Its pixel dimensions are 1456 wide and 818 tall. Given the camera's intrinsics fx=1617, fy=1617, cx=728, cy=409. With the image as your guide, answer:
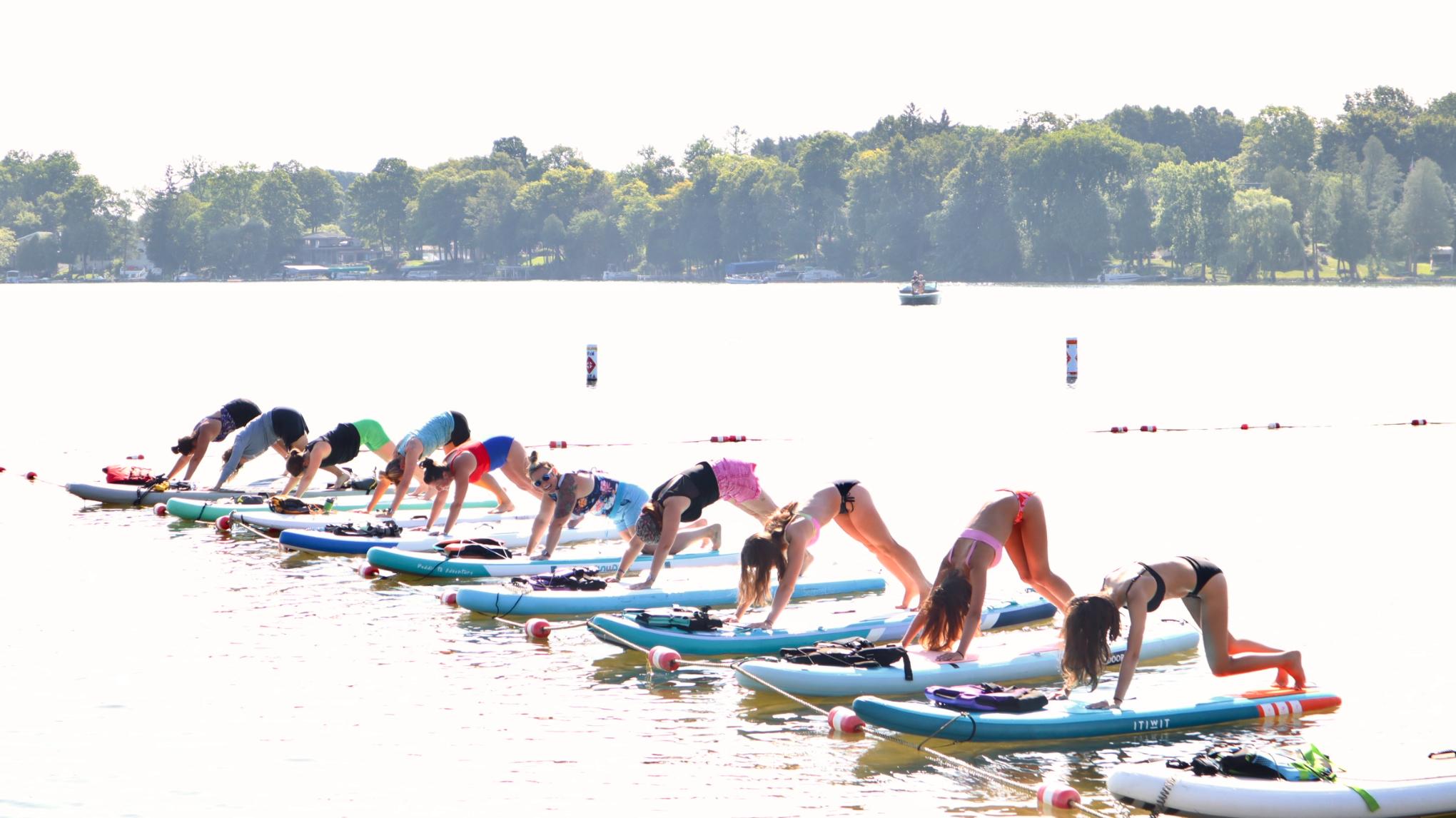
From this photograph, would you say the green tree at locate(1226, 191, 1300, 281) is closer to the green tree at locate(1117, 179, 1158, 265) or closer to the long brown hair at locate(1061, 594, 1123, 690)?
the green tree at locate(1117, 179, 1158, 265)

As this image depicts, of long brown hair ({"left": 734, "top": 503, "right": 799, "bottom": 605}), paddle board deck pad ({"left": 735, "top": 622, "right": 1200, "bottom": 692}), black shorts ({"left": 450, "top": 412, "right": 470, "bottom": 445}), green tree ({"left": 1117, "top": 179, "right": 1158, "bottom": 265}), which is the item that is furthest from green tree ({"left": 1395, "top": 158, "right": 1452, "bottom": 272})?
long brown hair ({"left": 734, "top": 503, "right": 799, "bottom": 605})

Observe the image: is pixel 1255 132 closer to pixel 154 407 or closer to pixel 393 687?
pixel 154 407

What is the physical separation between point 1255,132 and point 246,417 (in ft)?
602

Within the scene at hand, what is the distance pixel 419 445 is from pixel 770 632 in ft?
28.7

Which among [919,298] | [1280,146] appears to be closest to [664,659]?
[919,298]

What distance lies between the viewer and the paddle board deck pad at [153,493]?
26266 millimetres

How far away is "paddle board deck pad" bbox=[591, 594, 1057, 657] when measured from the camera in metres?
16.0

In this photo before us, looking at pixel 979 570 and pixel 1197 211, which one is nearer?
pixel 979 570

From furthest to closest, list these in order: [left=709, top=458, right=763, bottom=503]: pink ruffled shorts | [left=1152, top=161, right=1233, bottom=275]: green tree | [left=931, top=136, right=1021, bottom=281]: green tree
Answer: [left=931, top=136, right=1021, bottom=281]: green tree
[left=1152, top=161, right=1233, bottom=275]: green tree
[left=709, top=458, right=763, bottom=503]: pink ruffled shorts

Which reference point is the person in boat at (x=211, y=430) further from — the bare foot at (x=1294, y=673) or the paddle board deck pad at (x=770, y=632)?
the bare foot at (x=1294, y=673)

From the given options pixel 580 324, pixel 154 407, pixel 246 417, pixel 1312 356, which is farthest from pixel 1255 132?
pixel 246 417

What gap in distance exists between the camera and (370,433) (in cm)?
2545

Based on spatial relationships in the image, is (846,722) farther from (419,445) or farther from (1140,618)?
(419,445)

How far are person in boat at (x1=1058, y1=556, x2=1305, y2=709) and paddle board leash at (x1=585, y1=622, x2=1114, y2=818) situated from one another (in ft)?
3.79
